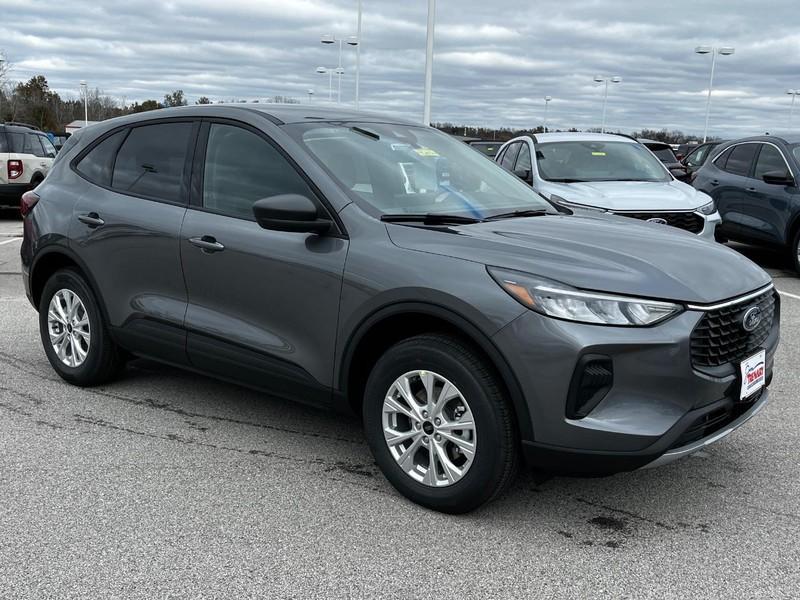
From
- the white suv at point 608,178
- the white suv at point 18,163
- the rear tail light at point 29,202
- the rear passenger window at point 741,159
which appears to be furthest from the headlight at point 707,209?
the white suv at point 18,163

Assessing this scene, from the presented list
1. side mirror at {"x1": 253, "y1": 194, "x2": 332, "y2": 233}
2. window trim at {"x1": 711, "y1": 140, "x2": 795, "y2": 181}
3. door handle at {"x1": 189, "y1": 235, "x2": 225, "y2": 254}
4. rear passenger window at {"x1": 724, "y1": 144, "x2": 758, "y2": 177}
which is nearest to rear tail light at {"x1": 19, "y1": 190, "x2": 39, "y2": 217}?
door handle at {"x1": 189, "y1": 235, "x2": 225, "y2": 254}

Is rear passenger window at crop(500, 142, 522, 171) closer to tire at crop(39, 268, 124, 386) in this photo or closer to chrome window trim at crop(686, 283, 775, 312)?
tire at crop(39, 268, 124, 386)

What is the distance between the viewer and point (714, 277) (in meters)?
3.57

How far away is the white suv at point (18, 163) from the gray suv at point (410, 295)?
41.4ft

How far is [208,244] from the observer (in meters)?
4.38

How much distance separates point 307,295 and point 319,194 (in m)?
0.47

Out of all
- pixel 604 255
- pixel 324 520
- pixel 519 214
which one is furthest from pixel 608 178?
pixel 324 520

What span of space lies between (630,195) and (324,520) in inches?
261

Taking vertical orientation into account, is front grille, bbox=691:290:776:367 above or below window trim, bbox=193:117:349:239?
below

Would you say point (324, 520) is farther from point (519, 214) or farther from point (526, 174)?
point (526, 174)

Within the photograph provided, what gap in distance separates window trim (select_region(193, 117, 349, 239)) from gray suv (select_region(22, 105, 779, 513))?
0.4 inches

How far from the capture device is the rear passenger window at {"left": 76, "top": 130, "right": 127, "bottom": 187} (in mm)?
5238

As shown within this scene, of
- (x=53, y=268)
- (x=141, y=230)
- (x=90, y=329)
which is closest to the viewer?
(x=141, y=230)

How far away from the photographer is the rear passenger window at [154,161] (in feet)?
15.6
